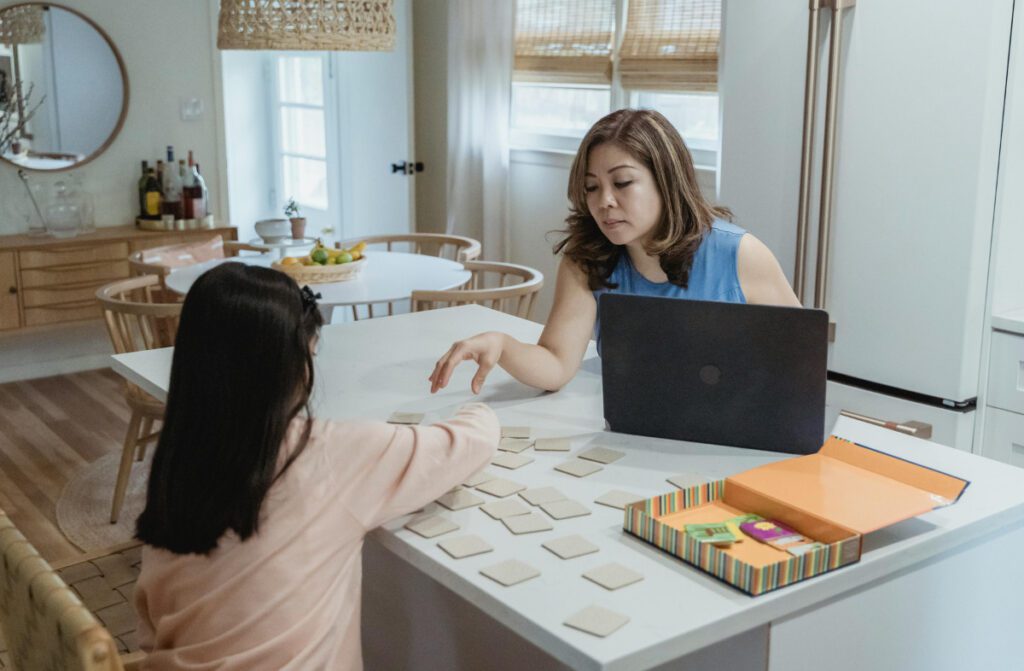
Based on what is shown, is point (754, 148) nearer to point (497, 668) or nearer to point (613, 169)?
point (613, 169)

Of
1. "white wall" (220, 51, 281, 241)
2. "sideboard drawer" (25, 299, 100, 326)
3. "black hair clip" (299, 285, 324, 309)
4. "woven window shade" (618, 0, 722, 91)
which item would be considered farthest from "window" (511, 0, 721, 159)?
"black hair clip" (299, 285, 324, 309)

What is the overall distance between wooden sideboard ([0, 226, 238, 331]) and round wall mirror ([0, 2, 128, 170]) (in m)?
0.42

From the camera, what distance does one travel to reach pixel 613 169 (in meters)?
1.94

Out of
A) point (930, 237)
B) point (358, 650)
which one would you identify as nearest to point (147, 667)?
point (358, 650)

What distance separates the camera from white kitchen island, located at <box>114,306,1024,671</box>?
1.17 m

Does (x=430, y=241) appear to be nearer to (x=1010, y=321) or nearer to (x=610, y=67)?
(x=610, y=67)

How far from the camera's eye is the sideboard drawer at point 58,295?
4.55 meters

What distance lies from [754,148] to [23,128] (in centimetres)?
343

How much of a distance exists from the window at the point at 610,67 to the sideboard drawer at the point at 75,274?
6.40 ft

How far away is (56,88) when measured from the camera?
4.87 metres

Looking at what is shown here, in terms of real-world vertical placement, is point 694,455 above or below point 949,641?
above

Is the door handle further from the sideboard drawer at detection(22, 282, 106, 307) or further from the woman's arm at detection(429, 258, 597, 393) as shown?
the woman's arm at detection(429, 258, 597, 393)

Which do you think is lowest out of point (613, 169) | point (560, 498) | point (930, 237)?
point (560, 498)

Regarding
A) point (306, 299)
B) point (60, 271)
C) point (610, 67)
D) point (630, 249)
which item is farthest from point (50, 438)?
point (306, 299)
